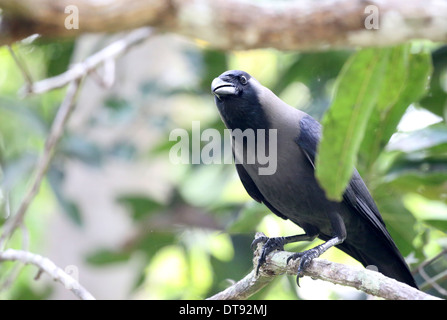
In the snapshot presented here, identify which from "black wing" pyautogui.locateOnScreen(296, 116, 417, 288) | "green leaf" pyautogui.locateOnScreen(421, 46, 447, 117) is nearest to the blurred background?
"green leaf" pyautogui.locateOnScreen(421, 46, 447, 117)

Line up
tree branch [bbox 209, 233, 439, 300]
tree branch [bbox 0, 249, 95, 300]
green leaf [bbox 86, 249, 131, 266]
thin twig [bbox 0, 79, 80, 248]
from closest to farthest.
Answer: tree branch [bbox 209, 233, 439, 300]
tree branch [bbox 0, 249, 95, 300]
thin twig [bbox 0, 79, 80, 248]
green leaf [bbox 86, 249, 131, 266]

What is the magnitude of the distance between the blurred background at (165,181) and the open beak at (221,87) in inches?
39.9

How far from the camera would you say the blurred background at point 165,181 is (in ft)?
11.9

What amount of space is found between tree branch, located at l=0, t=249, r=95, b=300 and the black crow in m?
0.81

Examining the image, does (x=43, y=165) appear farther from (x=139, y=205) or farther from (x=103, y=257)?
(x=139, y=205)

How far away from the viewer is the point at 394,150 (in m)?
3.72

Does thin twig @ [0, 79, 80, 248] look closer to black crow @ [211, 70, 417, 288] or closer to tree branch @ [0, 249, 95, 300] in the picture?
tree branch @ [0, 249, 95, 300]

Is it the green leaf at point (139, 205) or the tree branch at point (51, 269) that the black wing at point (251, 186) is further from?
the green leaf at point (139, 205)

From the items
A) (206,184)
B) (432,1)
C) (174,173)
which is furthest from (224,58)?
(432,1)

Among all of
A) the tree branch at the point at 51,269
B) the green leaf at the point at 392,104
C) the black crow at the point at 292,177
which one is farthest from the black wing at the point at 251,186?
the tree branch at the point at 51,269

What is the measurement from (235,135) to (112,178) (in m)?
3.67

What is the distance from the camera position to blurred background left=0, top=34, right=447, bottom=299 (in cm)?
362
